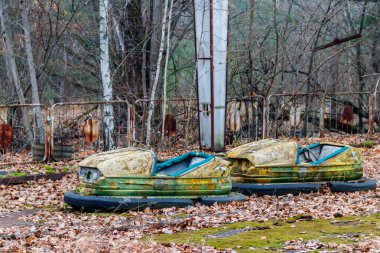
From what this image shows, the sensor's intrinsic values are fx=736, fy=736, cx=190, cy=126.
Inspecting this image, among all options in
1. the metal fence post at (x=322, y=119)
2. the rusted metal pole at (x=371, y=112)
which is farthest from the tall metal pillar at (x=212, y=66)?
the rusted metal pole at (x=371, y=112)

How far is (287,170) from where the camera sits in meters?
9.67

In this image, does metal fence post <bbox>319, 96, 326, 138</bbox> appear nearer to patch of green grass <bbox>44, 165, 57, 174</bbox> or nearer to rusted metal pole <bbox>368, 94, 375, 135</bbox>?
rusted metal pole <bbox>368, 94, 375, 135</bbox>

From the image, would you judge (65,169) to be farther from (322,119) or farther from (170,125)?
(322,119)

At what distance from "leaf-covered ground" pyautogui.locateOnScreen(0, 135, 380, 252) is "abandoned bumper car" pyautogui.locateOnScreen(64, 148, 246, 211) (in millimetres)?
135

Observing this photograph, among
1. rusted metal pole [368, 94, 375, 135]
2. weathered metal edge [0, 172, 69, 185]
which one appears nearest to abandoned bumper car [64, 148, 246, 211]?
weathered metal edge [0, 172, 69, 185]

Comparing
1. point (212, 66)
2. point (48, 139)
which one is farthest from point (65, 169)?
point (212, 66)

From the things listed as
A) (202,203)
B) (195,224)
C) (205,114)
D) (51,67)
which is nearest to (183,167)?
(202,203)

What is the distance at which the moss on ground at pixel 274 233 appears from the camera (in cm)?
632

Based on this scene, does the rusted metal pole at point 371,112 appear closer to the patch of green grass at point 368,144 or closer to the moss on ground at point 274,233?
the patch of green grass at point 368,144

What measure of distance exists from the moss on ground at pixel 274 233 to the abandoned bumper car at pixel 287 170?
1.95m

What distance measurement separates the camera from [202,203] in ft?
27.9

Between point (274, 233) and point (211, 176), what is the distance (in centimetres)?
196

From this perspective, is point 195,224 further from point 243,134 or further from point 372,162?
point 243,134

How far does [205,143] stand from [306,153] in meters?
3.77
